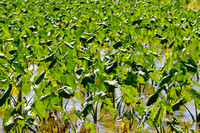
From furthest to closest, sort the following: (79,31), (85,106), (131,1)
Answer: (131,1), (79,31), (85,106)

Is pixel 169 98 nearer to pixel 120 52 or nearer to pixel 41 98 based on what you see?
pixel 41 98

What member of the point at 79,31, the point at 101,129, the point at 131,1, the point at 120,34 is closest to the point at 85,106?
the point at 101,129

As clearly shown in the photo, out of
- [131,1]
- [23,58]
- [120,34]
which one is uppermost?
[23,58]

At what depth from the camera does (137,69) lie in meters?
4.03

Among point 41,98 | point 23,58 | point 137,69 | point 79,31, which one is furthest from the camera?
point 79,31

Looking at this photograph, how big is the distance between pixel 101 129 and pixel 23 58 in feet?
6.56

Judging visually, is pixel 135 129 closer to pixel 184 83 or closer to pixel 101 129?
pixel 101 129

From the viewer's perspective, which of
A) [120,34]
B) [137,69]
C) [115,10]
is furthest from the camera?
[115,10]

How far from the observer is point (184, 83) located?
360 cm

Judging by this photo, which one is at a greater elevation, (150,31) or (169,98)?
(169,98)

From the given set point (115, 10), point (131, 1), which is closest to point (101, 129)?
point (115, 10)

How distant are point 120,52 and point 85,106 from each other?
2.02 m

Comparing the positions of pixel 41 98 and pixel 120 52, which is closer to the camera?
pixel 41 98

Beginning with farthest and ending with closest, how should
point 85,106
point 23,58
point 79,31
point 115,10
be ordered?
point 115,10
point 79,31
point 23,58
point 85,106
